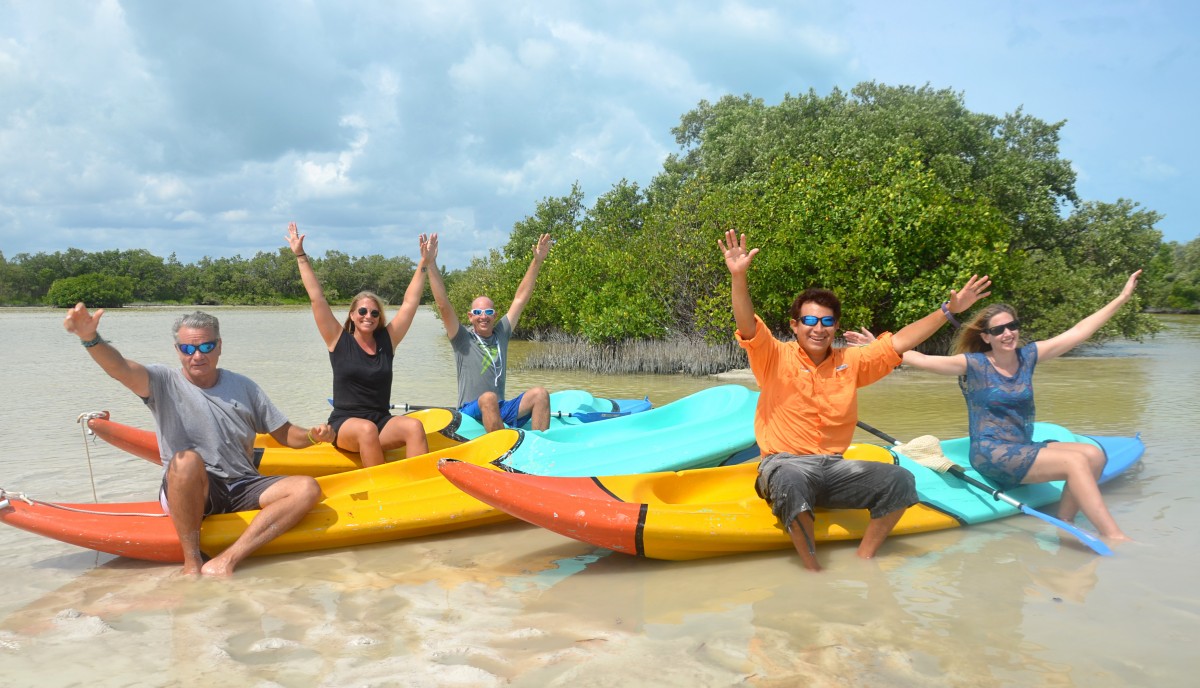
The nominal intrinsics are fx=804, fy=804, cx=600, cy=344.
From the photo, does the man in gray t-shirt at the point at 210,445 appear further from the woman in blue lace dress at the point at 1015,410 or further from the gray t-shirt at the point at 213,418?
the woman in blue lace dress at the point at 1015,410

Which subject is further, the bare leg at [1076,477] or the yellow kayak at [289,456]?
the yellow kayak at [289,456]

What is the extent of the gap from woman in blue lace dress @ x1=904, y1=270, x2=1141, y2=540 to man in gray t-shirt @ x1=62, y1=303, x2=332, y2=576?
3481 millimetres

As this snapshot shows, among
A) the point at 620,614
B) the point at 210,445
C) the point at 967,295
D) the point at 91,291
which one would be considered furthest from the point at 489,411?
the point at 91,291

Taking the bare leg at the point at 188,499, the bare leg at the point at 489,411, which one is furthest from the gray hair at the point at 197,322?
the bare leg at the point at 489,411

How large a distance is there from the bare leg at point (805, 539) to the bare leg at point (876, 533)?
328mm

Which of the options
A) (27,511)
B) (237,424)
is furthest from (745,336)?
(27,511)

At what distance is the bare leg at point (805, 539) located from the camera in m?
3.90

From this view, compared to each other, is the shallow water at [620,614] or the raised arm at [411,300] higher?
the raised arm at [411,300]

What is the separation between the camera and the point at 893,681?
9.23 ft

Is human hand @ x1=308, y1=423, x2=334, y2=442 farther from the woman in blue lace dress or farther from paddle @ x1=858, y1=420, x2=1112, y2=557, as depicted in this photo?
paddle @ x1=858, y1=420, x2=1112, y2=557

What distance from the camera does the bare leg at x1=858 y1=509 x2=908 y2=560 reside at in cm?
405

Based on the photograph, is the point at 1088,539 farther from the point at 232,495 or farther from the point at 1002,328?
the point at 232,495

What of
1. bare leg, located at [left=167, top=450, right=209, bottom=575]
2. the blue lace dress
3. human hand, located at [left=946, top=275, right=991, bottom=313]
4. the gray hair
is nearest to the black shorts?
bare leg, located at [left=167, top=450, right=209, bottom=575]

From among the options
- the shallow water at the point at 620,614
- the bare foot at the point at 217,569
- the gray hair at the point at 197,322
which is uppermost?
the gray hair at the point at 197,322
